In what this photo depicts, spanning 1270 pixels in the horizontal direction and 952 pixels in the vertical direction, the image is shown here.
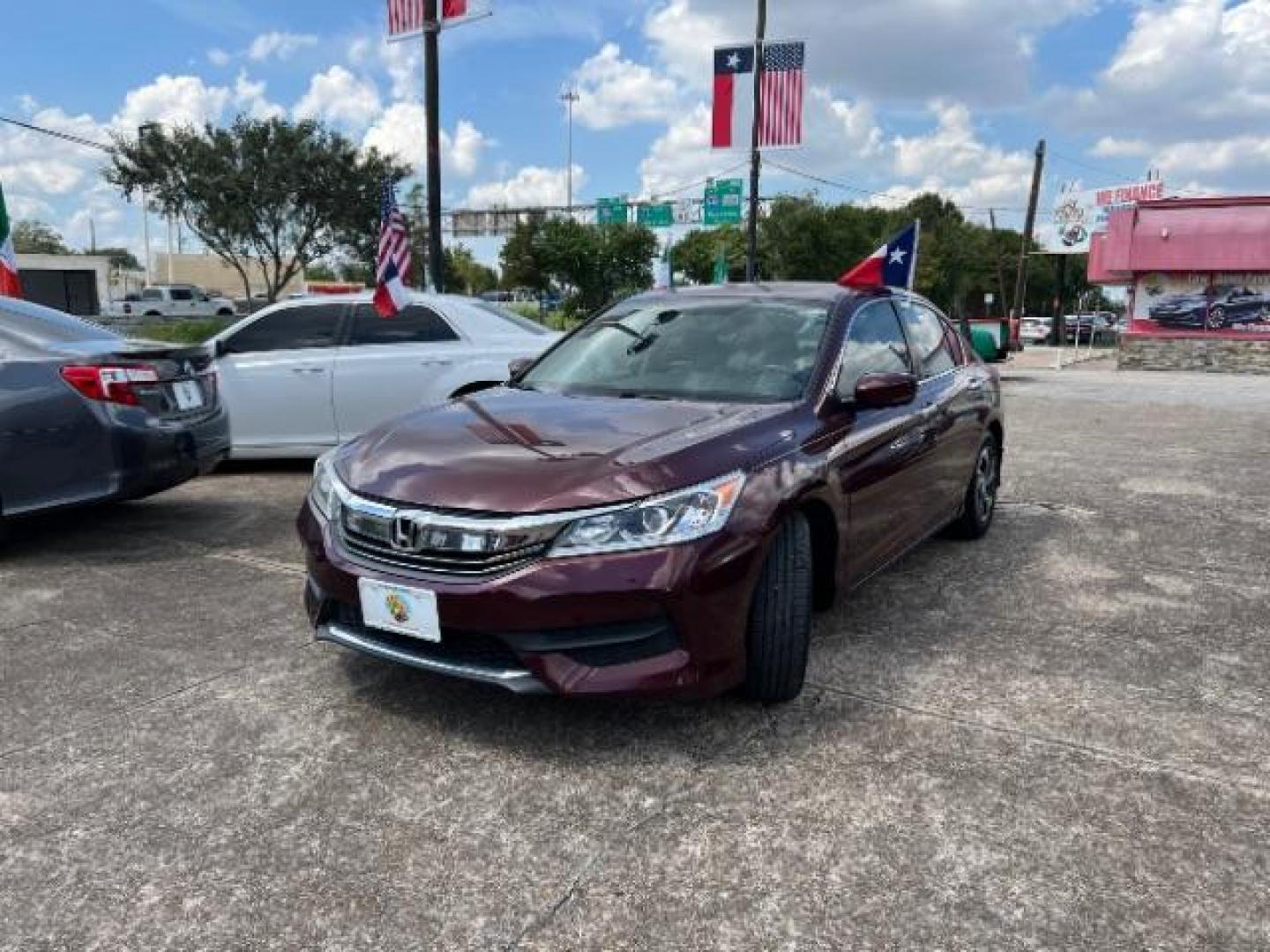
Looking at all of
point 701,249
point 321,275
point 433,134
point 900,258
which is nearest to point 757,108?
point 433,134

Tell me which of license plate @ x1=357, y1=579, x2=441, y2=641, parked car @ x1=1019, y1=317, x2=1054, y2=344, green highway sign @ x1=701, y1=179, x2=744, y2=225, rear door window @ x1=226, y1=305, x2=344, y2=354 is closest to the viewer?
license plate @ x1=357, y1=579, x2=441, y2=641

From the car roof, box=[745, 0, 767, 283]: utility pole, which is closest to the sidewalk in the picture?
box=[745, 0, 767, 283]: utility pole

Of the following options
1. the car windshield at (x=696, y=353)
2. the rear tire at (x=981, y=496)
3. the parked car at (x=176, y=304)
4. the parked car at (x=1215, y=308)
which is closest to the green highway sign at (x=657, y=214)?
the parked car at (x=176, y=304)

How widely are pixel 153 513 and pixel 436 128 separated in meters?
7.78

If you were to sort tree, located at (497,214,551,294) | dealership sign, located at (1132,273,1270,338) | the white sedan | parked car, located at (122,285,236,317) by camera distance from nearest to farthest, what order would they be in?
the white sedan < dealership sign, located at (1132,273,1270,338) < parked car, located at (122,285,236,317) < tree, located at (497,214,551,294)

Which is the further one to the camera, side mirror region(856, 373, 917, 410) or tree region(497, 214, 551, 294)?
tree region(497, 214, 551, 294)

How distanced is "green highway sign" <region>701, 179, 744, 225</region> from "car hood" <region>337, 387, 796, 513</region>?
3131 cm

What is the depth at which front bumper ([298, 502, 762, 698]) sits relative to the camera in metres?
2.82

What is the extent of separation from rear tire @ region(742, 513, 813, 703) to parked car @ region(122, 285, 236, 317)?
46.8m

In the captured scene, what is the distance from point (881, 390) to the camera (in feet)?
12.3

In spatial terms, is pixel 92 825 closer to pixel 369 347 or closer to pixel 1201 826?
pixel 1201 826

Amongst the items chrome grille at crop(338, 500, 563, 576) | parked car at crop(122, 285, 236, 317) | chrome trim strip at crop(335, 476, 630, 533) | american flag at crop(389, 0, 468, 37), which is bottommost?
parked car at crop(122, 285, 236, 317)

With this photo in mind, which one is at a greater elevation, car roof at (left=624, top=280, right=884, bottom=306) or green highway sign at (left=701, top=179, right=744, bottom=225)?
green highway sign at (left=701, top=179, right=744, bottom=225)

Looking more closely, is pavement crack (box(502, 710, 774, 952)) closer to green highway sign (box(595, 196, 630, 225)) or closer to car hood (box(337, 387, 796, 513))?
car hood (box(337, 387, 796, 513))
